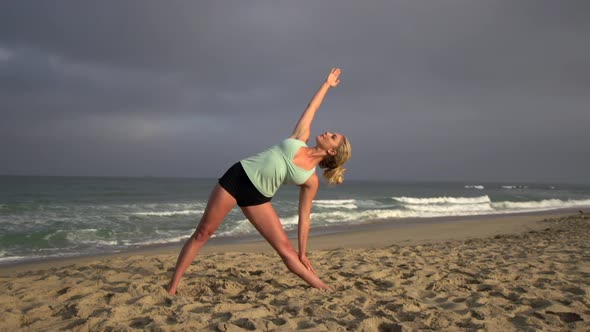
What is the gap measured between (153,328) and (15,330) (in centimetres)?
115

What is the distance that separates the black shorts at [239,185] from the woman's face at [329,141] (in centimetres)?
72

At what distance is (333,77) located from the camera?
4.57 m

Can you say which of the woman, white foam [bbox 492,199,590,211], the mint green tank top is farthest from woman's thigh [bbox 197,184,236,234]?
white foam [bbox 492,199,590,211]

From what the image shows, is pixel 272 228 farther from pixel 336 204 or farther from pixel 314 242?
pixel 336 204

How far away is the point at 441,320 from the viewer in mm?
3361

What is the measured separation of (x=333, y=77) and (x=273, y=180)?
1548 mm

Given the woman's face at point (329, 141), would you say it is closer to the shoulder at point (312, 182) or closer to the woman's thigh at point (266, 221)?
the shoulder at point (312, 182)

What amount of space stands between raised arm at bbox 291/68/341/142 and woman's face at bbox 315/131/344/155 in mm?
238

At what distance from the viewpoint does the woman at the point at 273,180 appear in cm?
366

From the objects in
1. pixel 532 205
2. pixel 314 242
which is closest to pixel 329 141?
pixel 314 242

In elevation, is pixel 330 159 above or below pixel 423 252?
above

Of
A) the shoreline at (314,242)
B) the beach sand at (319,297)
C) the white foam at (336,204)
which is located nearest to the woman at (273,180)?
the beach sand at (319,297)

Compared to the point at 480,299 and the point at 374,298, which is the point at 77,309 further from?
the point at 480,299

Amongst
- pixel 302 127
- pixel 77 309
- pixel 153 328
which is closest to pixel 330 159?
pixel 302 127
